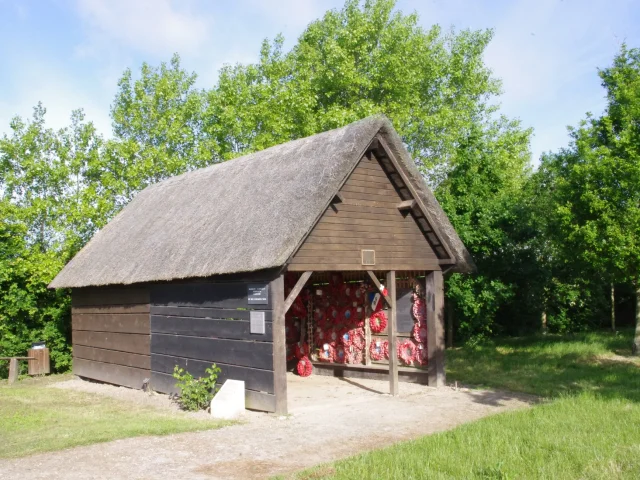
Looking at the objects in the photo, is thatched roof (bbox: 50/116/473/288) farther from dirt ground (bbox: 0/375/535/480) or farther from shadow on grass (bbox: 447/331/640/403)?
shadow on grass (bbox: 447/331/640/403)

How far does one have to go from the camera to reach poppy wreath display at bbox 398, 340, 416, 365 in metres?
13.5

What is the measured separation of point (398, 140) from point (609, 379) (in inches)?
255

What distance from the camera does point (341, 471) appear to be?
675cm

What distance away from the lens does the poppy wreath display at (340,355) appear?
15081 millimetres

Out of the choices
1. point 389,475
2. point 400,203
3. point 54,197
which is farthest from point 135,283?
point 54,197

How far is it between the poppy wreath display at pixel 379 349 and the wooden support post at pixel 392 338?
1675mm

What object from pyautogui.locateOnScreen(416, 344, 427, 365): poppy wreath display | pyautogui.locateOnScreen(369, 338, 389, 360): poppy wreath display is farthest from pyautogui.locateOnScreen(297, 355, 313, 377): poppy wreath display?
pyautogui.locateOnScreen(416, 344, 427, 365): poppy wreath display

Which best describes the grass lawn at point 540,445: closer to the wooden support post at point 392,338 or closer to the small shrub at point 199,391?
the wooden support post at point 392,338

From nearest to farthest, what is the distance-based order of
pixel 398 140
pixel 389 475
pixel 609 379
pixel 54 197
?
1. pixel 389 475
2. pixel 398 140
3. pixel 609 379
4. pixel 54 197

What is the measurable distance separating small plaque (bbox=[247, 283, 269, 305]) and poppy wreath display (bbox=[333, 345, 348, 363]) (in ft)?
16.2

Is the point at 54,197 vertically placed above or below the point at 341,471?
above

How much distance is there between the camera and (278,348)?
33.8 feet

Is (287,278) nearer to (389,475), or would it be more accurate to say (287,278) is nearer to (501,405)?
(501,405)

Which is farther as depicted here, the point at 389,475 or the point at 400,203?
the point at 400,203
